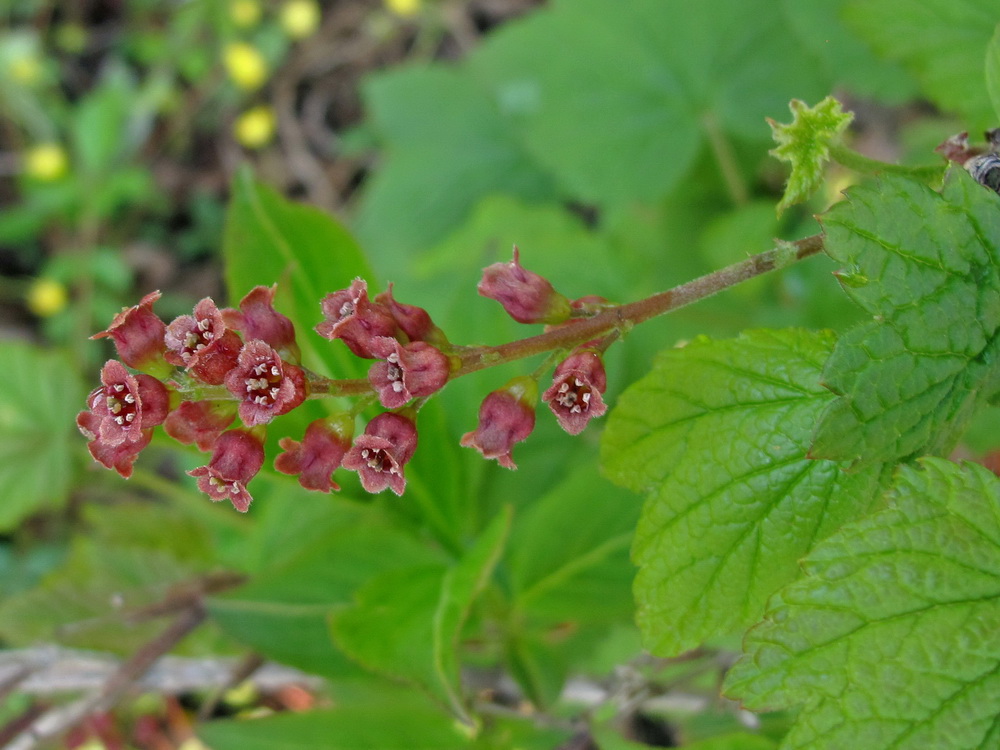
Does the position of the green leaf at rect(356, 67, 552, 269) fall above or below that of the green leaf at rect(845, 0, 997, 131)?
above

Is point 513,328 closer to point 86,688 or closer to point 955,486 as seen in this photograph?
point 955,486

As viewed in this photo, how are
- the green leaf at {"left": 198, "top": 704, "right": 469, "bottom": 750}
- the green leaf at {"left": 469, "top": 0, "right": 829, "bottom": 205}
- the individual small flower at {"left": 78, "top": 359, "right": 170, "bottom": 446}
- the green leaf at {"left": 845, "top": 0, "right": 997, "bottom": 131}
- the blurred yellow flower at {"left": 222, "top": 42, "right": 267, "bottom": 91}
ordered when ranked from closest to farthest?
the individual small flower at {"left": 78, "top": 359, "right": 170, "bottom": 446} → the green leaf at {"left": 845, "top": 0, "right": 997, "bottom": 131} → the green leaf at {"left": 198, "top": 704, "right": 469, "bottom": 750} → the green leaf at {"left": 469, "top": 0, "right": 829, "bottom": 205} → the blurred yellow flower at {"left": 222, "top": 42, "right": 267, "bottom": 91}

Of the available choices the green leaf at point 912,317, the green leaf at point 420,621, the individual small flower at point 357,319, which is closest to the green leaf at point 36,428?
the green leaf at point 420,621

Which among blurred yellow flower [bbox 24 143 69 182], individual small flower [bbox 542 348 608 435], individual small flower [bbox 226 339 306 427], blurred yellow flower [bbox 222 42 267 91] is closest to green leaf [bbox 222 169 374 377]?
individual small flower [bbox 226 339 306 427]

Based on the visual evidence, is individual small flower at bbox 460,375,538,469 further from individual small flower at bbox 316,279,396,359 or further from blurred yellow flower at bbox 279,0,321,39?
blurred yellow flower at bbox 279,0,321,39

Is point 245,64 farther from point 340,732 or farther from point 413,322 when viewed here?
point 413,322

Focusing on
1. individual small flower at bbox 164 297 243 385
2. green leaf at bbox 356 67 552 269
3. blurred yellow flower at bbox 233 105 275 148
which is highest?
blurred yellow flower at bbox 233 105 275 148

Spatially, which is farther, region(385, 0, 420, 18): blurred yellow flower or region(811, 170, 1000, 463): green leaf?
region(385, 0, 420, 18): blurred yellow flower
